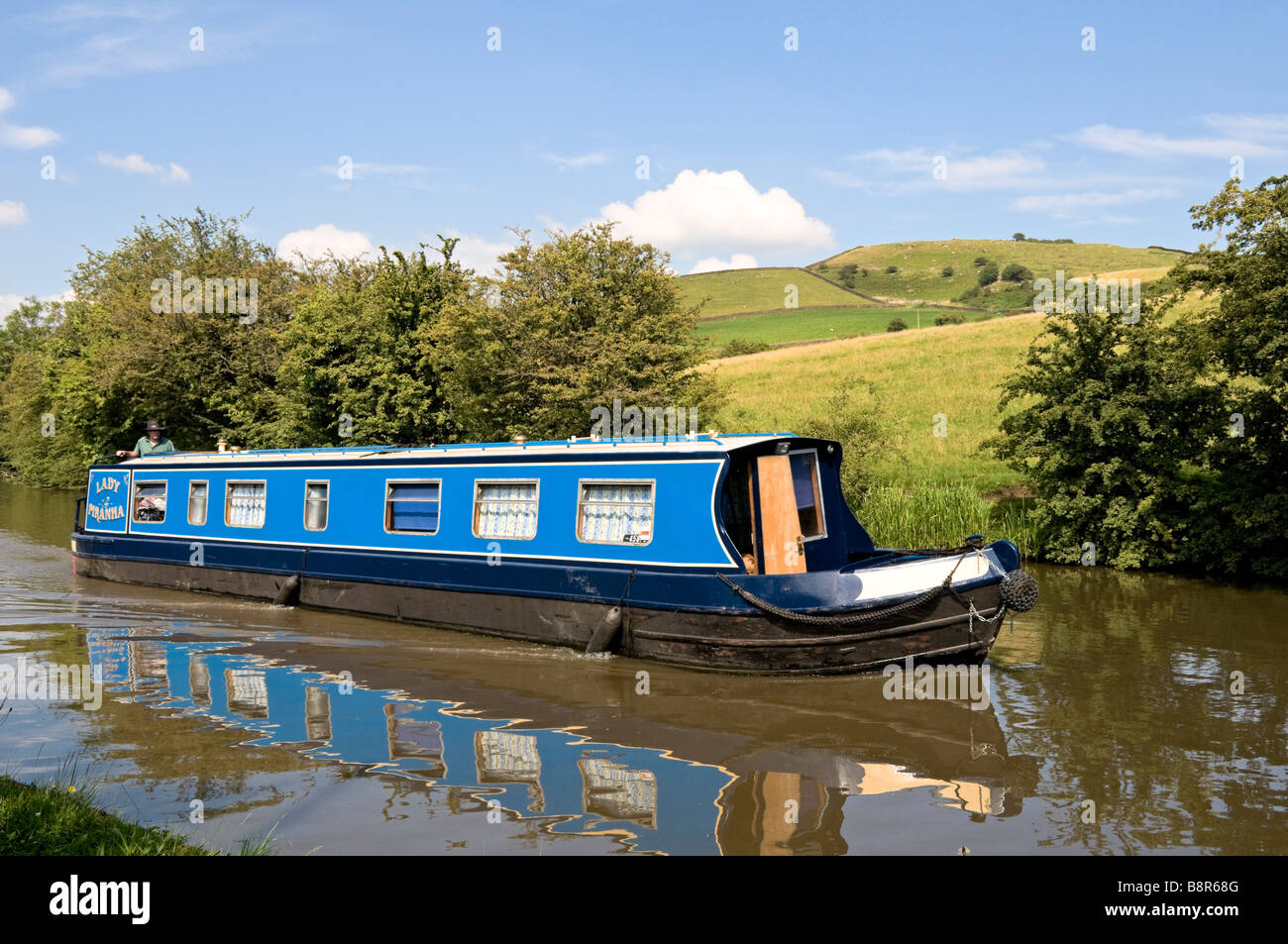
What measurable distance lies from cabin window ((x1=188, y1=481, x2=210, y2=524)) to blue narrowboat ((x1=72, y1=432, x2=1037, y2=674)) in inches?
24.9

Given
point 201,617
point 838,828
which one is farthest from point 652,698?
point 201,617

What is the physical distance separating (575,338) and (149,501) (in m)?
8.41

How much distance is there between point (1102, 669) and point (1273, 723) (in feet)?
6.73

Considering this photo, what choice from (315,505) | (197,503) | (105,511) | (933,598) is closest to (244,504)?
(197,503)

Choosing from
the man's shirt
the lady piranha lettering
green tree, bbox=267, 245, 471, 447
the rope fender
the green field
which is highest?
the green field

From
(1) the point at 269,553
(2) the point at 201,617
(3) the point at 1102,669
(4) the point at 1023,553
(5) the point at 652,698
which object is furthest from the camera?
(4) the point at 1023,553

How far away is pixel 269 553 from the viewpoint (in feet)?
50.5

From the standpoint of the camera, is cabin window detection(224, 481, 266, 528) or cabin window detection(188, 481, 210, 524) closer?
cabin window detection(224, 481, 266, 528)

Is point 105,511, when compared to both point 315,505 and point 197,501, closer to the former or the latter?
point 197,501

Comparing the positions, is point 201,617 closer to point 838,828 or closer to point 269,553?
point 269,553

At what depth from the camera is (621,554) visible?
455 inches

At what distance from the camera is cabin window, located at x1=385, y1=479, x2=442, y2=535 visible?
44.8ft

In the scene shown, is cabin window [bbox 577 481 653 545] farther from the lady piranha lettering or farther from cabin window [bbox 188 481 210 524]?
the lady piranha lettering

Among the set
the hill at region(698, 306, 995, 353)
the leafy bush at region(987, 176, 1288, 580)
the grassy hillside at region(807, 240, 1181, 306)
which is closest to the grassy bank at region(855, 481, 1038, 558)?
the leafy bush at region(987, 176, 1288, 580)
